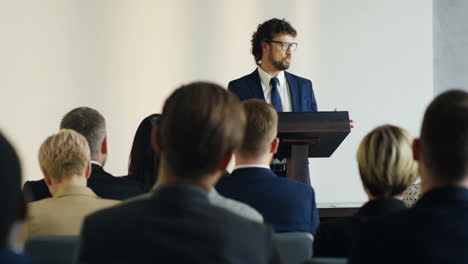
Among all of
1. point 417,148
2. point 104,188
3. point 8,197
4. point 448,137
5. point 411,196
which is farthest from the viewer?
point 411,196

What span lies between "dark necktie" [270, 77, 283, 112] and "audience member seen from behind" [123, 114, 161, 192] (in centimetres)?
123

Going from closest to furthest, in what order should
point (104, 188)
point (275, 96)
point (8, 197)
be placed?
1. point (8, 197)
2. point (104, 188)
3. point (275, 96)

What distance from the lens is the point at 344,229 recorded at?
7.04ft

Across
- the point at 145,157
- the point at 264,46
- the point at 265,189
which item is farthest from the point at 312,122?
the point at 264,46

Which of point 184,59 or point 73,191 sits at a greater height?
point 184,59

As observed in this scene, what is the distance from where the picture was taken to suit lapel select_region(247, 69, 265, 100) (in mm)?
4938

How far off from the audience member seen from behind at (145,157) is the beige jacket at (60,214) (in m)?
1.23

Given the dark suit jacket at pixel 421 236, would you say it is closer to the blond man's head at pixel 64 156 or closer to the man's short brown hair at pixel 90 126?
the blond man's head at pixel 64 156

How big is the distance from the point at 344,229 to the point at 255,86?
2886 millimetres

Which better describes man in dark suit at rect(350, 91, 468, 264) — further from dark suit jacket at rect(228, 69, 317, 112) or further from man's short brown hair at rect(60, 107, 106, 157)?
dark suit jacket at rect(228, 69, 317, 112)

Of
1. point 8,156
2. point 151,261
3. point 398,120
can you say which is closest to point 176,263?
point 151,261

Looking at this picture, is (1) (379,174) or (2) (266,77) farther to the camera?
(2) (266,77)

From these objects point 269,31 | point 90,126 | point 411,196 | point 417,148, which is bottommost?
point 411,196

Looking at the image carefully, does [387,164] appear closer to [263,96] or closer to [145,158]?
[145,158]
